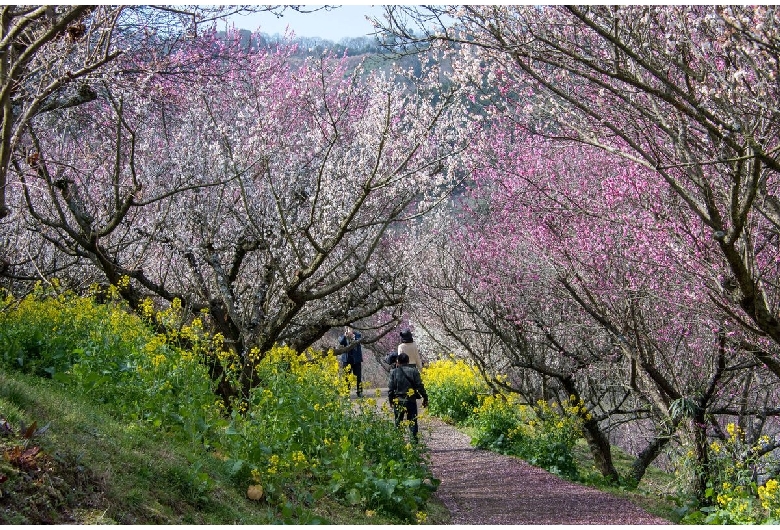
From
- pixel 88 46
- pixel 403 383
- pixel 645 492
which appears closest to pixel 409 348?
pixel 403 383

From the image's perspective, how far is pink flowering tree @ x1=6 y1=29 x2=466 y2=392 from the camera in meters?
8.26

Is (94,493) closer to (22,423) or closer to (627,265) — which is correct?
(22,423)

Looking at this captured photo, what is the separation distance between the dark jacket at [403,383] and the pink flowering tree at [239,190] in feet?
4.22

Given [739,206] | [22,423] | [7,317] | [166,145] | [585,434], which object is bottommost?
[585,434]

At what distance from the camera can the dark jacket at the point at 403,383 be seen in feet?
31.4

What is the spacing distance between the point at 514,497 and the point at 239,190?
520 cm

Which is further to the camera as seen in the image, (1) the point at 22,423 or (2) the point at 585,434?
(2) the point at 585,434

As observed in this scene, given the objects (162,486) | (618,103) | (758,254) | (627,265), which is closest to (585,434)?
(627,265)

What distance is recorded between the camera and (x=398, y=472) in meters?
6.99

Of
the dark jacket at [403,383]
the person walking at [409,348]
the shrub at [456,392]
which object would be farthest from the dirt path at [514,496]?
the shrub at [456,392]

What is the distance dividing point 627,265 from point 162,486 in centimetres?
607

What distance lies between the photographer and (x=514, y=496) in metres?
8.42

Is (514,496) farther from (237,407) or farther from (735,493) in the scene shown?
(237,407)

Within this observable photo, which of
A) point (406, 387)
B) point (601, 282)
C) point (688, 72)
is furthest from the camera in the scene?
point (406, 387)
